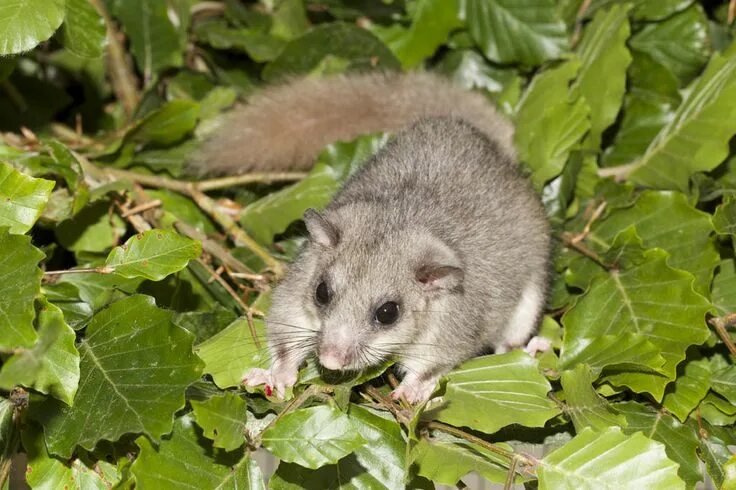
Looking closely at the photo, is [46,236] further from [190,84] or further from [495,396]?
[495,396]

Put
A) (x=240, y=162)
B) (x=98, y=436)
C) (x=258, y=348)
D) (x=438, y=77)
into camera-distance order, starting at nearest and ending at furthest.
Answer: (x=98, y=436), (x=258, y=348), (x=240, y=162), (x=438, y=77)

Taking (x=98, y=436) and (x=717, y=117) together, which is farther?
(x=717, y=117)

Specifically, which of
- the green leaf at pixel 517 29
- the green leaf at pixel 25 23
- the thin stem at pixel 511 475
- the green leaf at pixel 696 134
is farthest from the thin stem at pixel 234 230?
the green leaf at pixel 696 134

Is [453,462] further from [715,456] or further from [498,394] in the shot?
[715,456]

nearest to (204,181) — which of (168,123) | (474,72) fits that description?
(168,123)

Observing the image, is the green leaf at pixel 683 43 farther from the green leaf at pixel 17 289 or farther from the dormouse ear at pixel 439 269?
the green leaf at pixel 17 289

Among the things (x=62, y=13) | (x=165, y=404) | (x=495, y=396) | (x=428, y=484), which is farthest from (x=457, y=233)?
(x=62, y=13)

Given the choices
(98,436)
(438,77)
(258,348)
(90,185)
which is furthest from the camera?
(438,77)

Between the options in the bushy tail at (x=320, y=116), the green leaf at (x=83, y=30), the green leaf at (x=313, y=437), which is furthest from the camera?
the bushy tail at (x=320, y=116)
